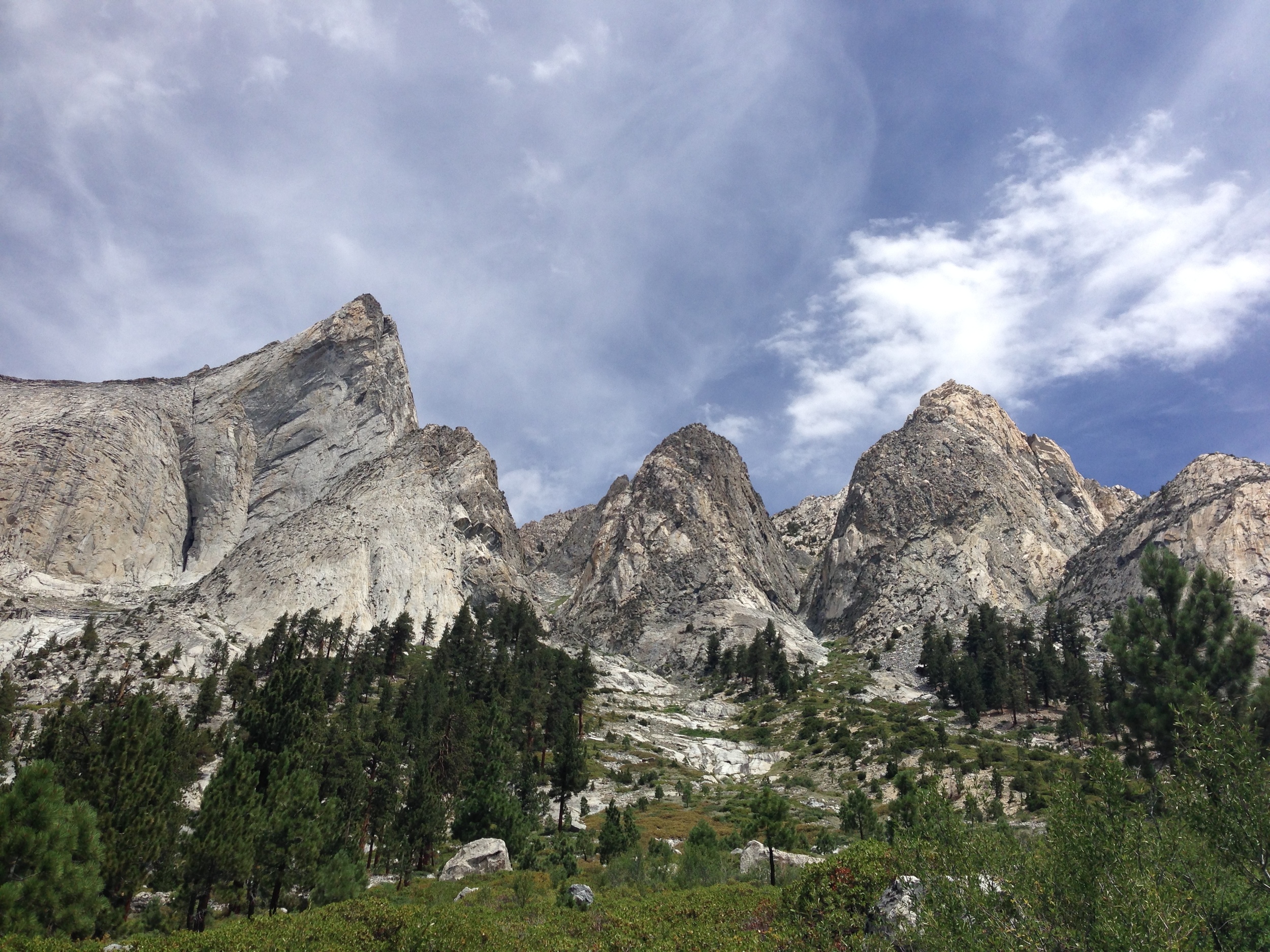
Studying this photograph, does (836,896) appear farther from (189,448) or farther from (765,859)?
(189,448)

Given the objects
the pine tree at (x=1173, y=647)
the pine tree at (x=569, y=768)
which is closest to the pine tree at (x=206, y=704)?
the pine tree at (x=569, y=768)

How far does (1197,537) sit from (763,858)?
120 metres

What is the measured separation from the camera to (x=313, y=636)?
103188 millimetres

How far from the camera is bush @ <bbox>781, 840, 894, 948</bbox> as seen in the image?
17.3 m

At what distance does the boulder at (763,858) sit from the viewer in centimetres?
3588

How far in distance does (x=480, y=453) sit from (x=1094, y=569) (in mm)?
134869

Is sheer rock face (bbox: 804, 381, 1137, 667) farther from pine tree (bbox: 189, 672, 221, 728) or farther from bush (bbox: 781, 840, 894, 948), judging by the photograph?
bush (bbox: 781, 840, 894, 948)

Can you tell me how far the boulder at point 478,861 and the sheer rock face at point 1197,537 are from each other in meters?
109

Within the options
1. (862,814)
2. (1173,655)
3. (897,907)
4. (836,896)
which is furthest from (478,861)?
(1173,655)

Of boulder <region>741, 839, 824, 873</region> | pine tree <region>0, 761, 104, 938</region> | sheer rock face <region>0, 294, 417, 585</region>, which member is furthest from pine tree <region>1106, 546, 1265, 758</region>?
sheer rock face <region>0, 294, 417, 585</region>

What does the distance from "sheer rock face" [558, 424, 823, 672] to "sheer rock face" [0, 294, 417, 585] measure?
66515 mm

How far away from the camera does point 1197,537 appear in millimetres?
117000

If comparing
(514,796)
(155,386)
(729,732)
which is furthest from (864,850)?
(155,386)

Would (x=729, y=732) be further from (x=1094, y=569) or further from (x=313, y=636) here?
(x=1094, y=569)
